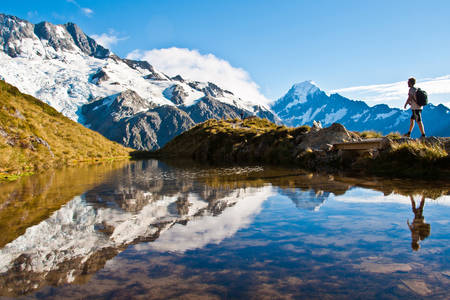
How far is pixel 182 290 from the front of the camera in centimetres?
316

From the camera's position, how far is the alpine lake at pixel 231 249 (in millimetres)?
3172

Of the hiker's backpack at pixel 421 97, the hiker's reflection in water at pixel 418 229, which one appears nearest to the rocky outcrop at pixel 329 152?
the hiker's backpack at pixel 421 97

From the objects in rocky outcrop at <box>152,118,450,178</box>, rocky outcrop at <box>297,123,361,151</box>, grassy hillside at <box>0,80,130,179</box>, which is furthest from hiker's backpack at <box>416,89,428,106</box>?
grassy hillside at <box>0,80,130,179</box>

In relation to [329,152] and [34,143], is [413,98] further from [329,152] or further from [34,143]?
[34,143]

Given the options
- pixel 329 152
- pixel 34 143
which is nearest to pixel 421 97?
pixel 329 152

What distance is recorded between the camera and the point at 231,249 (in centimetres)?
434

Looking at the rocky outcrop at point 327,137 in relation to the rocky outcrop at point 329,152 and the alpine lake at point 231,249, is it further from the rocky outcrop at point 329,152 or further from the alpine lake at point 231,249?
the alpine lake at point 231,249

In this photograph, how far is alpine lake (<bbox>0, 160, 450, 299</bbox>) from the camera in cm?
317

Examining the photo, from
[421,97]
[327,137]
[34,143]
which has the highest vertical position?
[421,97]

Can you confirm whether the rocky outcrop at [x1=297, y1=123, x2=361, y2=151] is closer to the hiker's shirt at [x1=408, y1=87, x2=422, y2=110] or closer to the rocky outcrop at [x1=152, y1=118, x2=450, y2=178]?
the rocky outcrop at [x1=152, y1=118, x2=450, y2=178]

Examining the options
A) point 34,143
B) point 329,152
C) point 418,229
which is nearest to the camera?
point 418,229

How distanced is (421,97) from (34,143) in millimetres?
28779

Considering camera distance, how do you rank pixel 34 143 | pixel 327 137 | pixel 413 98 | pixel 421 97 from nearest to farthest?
pixel 421 97 → pixel 413 98 → pixel 34 143 → pixel 327 137

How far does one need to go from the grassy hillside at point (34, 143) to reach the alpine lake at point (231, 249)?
13008 mm
